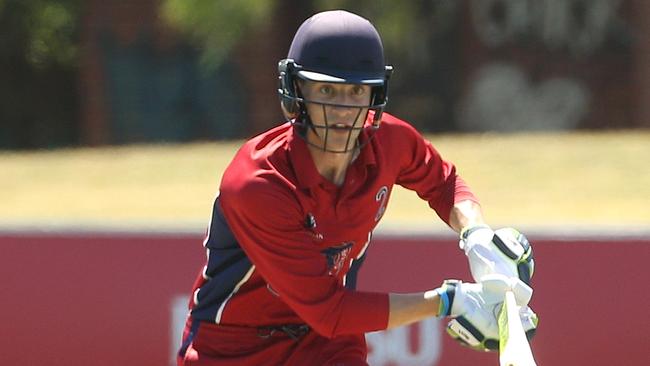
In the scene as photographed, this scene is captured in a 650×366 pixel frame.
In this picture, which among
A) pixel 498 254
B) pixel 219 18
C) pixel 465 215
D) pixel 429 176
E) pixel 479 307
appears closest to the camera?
pixel 479 307

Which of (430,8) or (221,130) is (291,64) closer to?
(430,8)

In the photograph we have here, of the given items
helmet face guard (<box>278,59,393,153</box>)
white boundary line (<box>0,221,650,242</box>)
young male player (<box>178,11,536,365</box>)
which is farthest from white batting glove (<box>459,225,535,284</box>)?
white boundary line (<box>0,221,650,242</box>)

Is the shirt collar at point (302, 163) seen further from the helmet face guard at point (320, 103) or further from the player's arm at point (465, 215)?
the player's arm at point (465, 215)

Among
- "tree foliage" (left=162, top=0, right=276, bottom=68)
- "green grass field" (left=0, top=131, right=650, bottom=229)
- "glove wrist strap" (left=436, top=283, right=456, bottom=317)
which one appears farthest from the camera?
"tree foliage" (left=162, top=0, right=276, bottom=68)

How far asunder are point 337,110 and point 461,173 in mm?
9029

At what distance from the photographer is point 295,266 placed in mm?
3781

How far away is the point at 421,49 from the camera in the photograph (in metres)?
17.5

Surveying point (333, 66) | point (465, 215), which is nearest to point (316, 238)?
point (333, 66)

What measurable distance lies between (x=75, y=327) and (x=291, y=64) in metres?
3.68

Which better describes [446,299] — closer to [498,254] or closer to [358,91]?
[498,254]

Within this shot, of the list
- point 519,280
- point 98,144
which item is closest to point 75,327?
point 519,280

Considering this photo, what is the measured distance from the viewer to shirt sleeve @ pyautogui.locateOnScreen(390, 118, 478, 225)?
432 cm

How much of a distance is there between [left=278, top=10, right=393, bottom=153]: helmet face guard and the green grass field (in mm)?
6339

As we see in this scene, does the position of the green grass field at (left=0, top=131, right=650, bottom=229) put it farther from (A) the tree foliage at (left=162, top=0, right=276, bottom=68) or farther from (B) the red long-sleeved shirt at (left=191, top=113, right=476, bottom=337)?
(B) the red long-sleeved shirt at (left=191, top=113, right=476, bottom=337)
